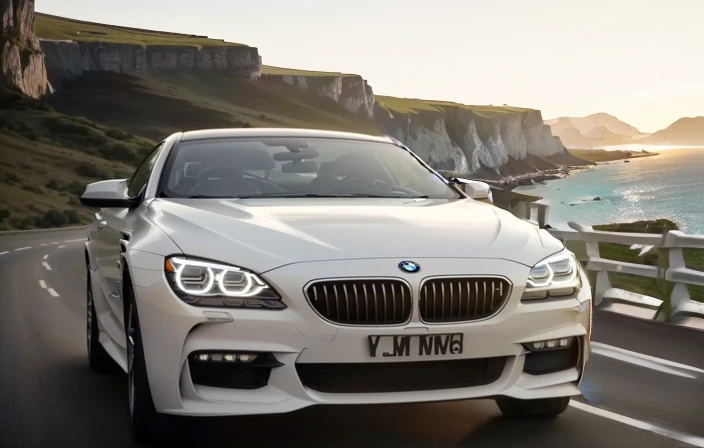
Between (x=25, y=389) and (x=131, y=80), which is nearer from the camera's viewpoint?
(x=25, y=389)

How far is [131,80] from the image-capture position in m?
151

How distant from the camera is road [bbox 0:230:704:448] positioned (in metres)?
5.03

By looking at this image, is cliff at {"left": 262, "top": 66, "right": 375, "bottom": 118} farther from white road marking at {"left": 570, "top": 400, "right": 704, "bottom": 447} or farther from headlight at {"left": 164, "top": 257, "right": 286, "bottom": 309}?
headlight at {"left": 164, "top": 257, "right": 286, "bottom": 309}

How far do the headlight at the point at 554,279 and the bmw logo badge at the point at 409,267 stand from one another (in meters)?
0.52

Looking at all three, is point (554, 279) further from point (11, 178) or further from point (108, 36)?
point (108, 36)

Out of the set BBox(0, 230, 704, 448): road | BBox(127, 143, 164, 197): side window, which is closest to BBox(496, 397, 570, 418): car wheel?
BBox(0, 230, 704, 448): road

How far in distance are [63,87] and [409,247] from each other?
147 metres

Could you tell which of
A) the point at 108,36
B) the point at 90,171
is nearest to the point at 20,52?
the point at 90,171

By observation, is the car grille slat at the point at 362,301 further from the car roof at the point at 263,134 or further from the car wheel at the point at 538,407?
the car roof at the point at 263,134

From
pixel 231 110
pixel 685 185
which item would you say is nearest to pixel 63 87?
pixel 231 110

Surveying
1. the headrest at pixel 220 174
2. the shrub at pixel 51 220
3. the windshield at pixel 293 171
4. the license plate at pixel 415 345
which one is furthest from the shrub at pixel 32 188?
the license plate at pixel 415 345

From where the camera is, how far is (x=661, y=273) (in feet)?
35.1

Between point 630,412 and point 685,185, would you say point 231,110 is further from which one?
point 630,412

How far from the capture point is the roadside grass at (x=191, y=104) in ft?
443
